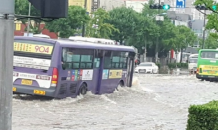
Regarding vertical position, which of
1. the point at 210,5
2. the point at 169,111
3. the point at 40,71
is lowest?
the point at 169,111

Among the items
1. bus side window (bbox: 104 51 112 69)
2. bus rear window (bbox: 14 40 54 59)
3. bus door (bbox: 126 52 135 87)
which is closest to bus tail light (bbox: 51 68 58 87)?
bus rear window (bbox: 14 40 54 59)

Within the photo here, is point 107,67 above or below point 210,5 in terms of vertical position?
below

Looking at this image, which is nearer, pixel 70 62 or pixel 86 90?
pixel 70 62

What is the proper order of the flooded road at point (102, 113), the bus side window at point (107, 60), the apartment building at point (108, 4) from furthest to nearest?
the apartment building at point (108, 4) → the bus side window at point (107, 60) → the flooded road at point (102, 113)

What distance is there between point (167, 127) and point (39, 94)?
5.65 m

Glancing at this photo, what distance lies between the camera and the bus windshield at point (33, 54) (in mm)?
19375

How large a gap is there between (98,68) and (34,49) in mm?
4123

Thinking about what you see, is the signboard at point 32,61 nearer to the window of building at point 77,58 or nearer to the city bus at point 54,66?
the city bus at point 54,66

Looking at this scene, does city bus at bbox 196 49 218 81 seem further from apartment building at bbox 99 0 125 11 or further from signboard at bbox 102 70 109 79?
apartment building at bbox 99 0 125 11

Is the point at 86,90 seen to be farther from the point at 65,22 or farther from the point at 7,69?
the point at 65,22

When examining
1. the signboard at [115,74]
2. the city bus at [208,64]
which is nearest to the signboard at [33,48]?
the signboard at [115,74]

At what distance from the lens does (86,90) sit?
22.1m

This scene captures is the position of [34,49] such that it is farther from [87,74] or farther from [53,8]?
[53,8]

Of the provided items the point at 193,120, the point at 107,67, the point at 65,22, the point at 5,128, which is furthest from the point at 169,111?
the point at 65,22
